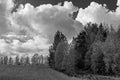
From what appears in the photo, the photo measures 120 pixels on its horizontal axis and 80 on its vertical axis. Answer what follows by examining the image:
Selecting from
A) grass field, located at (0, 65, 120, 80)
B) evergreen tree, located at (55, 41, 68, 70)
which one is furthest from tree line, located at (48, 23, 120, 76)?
grass field, located at (0, 65, 120, 80)

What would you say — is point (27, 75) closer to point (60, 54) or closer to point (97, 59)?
point (97, 59)

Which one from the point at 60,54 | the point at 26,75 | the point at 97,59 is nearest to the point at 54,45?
the point at 60,54

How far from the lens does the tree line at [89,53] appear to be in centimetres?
5859

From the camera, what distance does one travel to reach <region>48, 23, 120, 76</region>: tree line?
192 feet

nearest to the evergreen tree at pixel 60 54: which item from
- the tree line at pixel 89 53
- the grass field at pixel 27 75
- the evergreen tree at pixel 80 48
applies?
the tree line at pixel 89 53

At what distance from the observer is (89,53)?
234ft

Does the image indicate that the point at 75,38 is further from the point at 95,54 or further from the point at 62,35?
the point at 95,54

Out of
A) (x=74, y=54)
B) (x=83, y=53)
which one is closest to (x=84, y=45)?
(x=83, y=53)

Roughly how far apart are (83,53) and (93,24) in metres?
15.1

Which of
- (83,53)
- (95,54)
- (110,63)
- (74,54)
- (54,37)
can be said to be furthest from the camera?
(54,37)

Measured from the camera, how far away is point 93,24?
84125 mm

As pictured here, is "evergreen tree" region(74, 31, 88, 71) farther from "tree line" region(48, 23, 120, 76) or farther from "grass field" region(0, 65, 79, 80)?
"grass field" region(0, 65, 79, 80)

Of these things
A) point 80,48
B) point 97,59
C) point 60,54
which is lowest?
point 97,59

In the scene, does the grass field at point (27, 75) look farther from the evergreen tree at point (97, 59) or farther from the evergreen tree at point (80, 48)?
the evergreen tree at point (80, 48)
